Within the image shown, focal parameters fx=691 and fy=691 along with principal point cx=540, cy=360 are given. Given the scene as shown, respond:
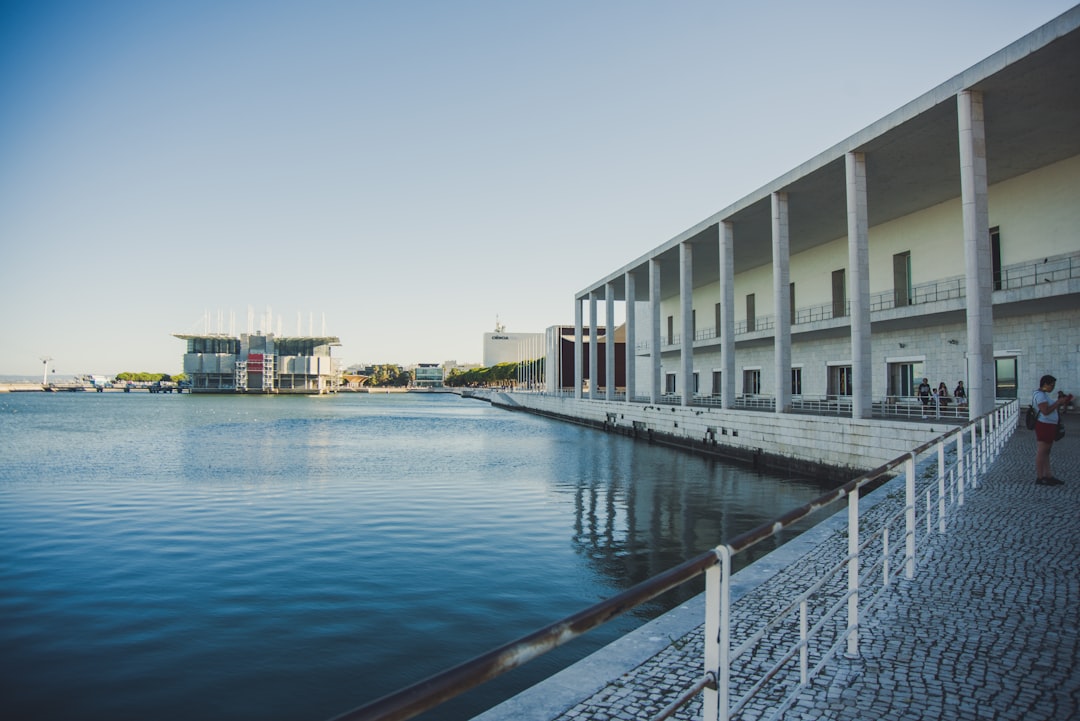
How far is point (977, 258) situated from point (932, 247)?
11.9m

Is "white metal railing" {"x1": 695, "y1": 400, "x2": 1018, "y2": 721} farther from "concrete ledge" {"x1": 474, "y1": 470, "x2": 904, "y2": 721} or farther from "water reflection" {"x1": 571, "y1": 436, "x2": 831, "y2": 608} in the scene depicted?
"water reflection" {"x1": 571, "y1": 436, "x2": 831, "y2": 608}

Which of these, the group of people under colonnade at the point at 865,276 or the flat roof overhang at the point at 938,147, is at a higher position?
the flat roof overhang at the point at 938,147

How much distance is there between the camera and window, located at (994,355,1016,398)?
24141 mm

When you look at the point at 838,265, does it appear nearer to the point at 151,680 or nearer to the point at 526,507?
the point at 526,507

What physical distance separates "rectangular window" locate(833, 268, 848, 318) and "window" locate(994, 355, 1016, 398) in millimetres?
9021

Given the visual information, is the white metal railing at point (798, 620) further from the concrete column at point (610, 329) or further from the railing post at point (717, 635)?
the concrete column at point (610, 329)

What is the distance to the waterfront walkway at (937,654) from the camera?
3537 millimetres

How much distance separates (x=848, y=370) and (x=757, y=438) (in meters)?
11.6

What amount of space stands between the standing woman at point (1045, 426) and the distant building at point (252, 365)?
571 ft

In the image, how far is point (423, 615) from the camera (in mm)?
8258

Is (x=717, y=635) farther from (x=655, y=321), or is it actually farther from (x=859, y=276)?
(x=655, y=321)

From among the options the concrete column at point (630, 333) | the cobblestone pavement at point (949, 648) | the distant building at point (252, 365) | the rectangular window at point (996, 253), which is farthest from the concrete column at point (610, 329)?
the distant building at point (252, 365)

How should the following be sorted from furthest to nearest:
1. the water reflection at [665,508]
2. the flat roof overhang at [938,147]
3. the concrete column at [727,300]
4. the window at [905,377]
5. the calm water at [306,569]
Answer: the concrete column at [727,300] < the window at [905,377] < the flat roof overhang at [938,147] < the water reflection at [665,508] < the calm water at [306,569]

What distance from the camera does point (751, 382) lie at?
1671 inches
